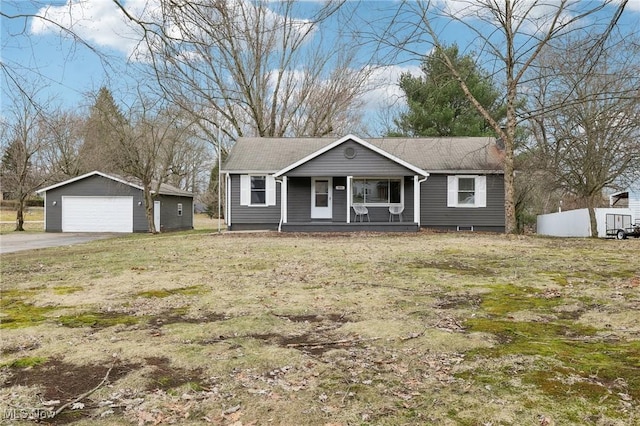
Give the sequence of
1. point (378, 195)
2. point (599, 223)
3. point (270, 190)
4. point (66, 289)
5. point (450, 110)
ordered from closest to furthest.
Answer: point (66, 289) → point (378, 195) → point (270, 190) → point (599, 223) → point (450, 110)

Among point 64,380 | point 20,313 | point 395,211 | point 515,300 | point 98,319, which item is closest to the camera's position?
point 64,380

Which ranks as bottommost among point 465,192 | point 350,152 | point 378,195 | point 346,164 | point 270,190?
point 378,195

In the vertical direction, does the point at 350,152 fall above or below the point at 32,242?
above

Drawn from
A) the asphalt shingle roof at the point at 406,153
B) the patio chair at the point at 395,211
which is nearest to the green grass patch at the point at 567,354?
the patio chair at the point at 395,211

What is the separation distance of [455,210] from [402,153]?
389 cm

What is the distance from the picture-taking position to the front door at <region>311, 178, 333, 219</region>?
2136 centimetres

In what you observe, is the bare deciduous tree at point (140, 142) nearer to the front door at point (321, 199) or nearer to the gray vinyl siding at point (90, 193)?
the gray vinyl siding at point (90, 193)

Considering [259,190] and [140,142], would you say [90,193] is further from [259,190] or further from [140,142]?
[259,190]

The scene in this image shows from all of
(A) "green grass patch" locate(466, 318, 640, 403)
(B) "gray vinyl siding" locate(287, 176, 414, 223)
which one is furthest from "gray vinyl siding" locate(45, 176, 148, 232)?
(A) "green grass patch" locate(466, 318, 640, 403)

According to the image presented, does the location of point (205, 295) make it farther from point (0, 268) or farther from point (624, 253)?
point (624, 253)

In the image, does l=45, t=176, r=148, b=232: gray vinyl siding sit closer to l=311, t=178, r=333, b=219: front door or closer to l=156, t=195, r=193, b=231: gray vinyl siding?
l=156, t=195, r=193, b=231: gray vinyl siding

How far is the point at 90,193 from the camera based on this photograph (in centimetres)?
2767

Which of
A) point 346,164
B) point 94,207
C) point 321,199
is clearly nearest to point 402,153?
point 346,164

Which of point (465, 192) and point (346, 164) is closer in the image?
point (346, 164)
